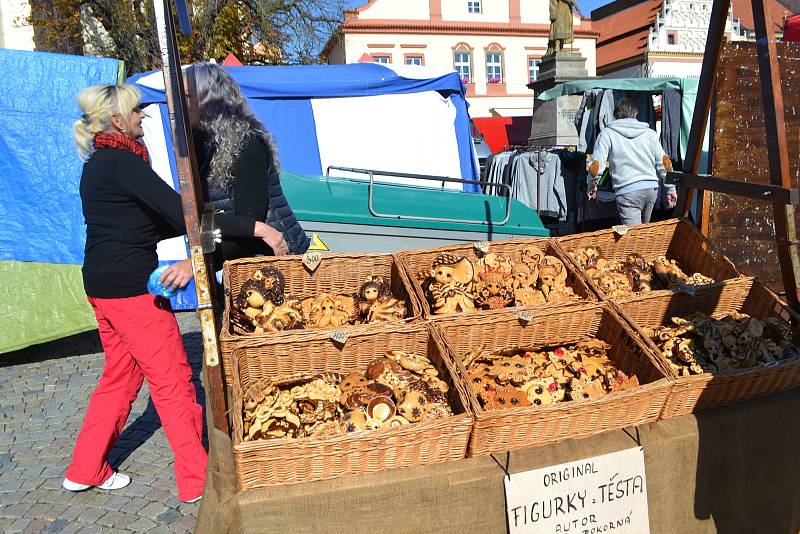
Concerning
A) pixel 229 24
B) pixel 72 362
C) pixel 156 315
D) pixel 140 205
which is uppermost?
pixel 229 24

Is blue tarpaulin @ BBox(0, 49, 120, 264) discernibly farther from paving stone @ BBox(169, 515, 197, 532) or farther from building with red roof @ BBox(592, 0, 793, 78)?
building with red roof @ BBox(592, 0, 793, 78)

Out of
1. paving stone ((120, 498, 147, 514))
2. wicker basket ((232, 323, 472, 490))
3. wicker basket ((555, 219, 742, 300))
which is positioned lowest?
paving stone ((120, 498, 147, 514))

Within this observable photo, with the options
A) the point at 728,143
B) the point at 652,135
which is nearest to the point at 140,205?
the point at 728,143

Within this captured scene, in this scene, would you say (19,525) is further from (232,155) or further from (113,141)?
(232,155)

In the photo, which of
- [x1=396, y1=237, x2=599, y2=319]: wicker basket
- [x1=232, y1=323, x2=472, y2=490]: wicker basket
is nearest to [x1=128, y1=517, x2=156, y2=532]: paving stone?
[x1=232, y1=323, x2=472, y2=490]: wicker basket

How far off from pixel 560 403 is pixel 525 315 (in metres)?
0.50

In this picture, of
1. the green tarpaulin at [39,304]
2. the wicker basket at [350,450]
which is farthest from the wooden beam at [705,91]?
the green tarpaulin at [39,304]

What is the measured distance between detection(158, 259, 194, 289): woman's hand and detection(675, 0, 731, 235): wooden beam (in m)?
2.12

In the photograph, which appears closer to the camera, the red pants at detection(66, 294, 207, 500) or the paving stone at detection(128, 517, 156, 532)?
the red pants at detection(66, 294, 207, 500)

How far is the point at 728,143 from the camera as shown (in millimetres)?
2801

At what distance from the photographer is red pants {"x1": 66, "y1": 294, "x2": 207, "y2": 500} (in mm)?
2199

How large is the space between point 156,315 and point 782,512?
224cm

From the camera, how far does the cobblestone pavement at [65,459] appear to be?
7.89 feet

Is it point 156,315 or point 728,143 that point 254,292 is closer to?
point 156,315
